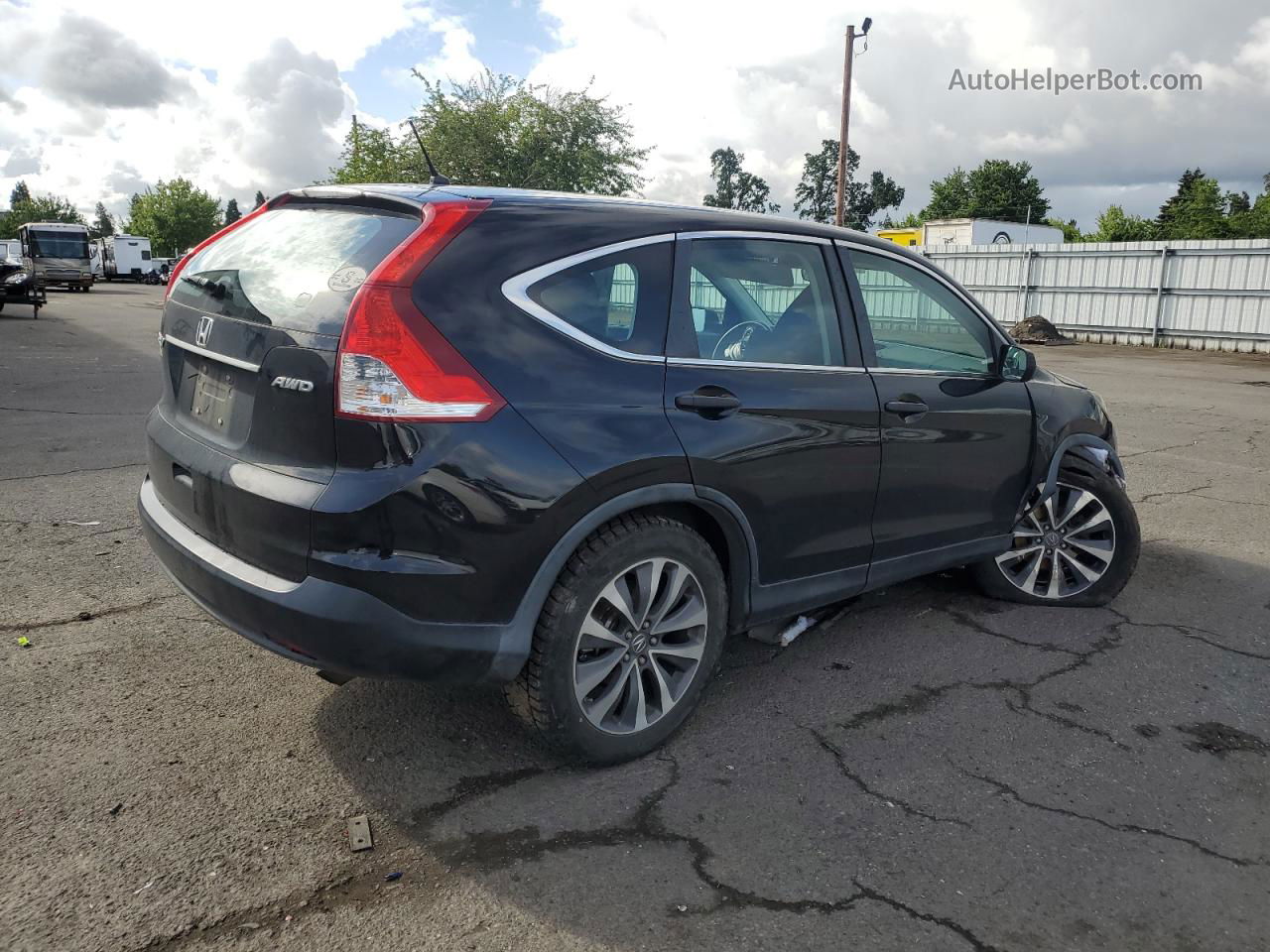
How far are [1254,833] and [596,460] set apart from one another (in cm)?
215

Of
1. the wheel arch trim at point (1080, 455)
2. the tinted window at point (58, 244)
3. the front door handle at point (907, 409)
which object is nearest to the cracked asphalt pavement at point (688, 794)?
the wheel arch trim at point (1080, 455)

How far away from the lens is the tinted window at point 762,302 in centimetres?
326

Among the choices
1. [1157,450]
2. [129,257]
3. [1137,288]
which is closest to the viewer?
[1157,450]

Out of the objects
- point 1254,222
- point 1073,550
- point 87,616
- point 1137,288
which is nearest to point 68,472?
point 87,616

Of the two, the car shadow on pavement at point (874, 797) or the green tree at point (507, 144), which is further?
the green tree at point (507, 144)

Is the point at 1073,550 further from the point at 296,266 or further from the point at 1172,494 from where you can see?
the point at 296,266

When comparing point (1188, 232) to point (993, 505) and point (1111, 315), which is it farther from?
point (993, 505)

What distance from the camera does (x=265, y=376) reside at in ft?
9.16

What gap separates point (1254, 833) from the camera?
2.83m

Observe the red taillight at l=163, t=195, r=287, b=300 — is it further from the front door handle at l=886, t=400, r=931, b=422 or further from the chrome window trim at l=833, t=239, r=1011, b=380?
the front door handle at l=886, t=400, r=931, b=422

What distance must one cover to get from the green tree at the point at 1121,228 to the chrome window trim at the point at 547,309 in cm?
5972

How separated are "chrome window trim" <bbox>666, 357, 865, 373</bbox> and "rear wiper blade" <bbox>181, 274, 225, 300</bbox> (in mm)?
1424

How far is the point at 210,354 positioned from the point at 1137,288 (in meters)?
25.5

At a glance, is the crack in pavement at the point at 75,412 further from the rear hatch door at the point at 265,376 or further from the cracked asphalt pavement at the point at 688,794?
the rear hatch door at the point at 265,376
